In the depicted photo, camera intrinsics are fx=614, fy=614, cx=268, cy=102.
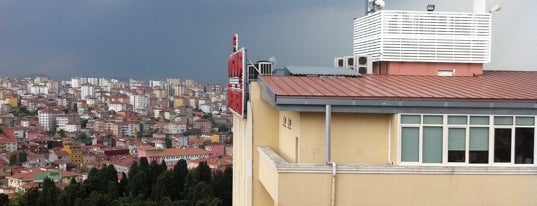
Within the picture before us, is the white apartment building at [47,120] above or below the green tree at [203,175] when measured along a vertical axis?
below

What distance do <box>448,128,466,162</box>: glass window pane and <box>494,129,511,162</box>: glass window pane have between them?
44 cm

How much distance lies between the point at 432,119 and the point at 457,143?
47 centimetres

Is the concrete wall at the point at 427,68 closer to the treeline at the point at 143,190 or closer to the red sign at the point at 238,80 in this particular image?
the red sign at the point at 238,80

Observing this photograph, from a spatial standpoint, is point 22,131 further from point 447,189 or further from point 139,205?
point 447,189

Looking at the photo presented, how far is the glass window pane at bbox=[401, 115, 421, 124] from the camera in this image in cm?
826

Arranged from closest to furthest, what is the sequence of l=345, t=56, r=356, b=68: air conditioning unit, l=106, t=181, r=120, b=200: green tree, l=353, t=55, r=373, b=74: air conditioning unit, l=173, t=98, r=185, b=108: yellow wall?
1. l=353, t=55, r=373, b=74: air conditioning unit
2. l=345, t=56, r=356, b=68: air conditioning unit
3. l=106, t=181, r=120, b=200: green tree
4. l=173, t=98, r=185, b=108: yellow wall

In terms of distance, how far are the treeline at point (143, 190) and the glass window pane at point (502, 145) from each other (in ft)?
87.8

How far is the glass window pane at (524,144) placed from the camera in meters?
8.34

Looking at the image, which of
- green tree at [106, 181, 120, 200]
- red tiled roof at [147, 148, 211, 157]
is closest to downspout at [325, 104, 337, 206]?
green tree at [106, 181, 120, 200]

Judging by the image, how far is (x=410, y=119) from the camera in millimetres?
8305

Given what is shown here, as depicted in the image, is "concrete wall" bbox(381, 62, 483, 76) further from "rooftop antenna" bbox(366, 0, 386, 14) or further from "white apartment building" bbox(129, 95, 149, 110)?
"white apartment building" bbox(129, 95, 149, 110)

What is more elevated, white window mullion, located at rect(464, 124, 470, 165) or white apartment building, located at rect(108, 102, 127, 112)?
white window mullion, located at rect(464, 124, 470, 165)

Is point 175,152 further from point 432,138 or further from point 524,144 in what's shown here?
point 524,144

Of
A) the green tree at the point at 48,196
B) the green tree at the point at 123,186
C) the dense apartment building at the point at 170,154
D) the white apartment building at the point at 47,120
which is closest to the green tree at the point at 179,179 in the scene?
the green tree at the point at 123,186
